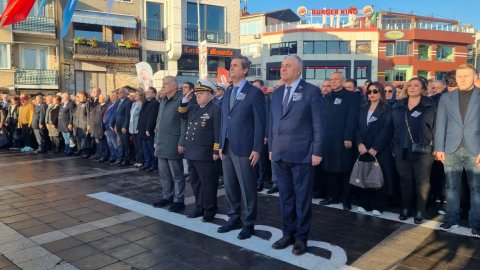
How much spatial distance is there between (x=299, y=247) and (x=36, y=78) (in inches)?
1026

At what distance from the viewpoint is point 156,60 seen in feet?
99.4

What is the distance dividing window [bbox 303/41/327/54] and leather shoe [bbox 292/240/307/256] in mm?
46238

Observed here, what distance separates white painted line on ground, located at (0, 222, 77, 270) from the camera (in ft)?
12.9

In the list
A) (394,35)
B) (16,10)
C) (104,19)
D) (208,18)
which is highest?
(394,35)

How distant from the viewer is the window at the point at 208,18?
3110cm

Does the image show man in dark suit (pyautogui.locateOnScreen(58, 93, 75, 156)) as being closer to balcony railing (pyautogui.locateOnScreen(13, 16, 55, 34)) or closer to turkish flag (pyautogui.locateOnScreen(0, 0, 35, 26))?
turkish flag (pyautogui.locateOnScreen(0, 0, 35, 26))

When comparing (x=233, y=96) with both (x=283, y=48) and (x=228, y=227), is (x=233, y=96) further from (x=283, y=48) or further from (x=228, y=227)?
(x=283, y=48)

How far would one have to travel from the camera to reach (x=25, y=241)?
15.3ft

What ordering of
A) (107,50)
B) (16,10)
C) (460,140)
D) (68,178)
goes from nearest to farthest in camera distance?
→ 1. (460,140)
2. (68,178)
3. (16,10)
4. (107,50)

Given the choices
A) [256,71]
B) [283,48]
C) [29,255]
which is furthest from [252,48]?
[29,255]

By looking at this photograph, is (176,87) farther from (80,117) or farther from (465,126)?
(80,117)

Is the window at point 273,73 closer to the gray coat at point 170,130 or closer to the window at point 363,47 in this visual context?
the window at point 363,47

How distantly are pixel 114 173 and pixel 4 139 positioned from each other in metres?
7.52

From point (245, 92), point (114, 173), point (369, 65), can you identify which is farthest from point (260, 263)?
point (369, 65)
